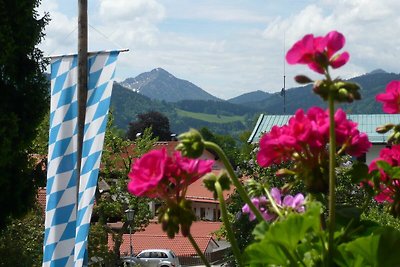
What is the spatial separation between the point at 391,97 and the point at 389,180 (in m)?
0.18

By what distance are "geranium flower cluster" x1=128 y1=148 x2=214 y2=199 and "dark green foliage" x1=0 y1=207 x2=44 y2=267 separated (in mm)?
11728

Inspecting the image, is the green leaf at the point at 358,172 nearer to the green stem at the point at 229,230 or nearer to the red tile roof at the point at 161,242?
the green stem at the point at 229,230

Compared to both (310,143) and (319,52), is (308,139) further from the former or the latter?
(319,52)

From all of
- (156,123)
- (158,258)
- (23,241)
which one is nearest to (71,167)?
(23,241)

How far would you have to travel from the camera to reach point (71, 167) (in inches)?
300

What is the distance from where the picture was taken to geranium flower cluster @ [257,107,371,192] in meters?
1.27

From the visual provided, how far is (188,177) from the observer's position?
1294mm

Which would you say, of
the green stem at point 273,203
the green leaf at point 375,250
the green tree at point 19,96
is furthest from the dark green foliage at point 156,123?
the green leaf at point 375,250

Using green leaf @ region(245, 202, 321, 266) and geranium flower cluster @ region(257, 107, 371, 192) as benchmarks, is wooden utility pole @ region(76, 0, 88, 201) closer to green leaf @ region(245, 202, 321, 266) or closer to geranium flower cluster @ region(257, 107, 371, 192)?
geranium flower cluster @ region(257, 107, 371, 192)

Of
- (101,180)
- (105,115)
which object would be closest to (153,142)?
(101,180)

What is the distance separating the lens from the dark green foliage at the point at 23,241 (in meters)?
13.1

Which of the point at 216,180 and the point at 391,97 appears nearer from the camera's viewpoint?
the point at 216,180

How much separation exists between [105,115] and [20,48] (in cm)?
487

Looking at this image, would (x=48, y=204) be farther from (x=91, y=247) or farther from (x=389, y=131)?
(x=91, y=247)
